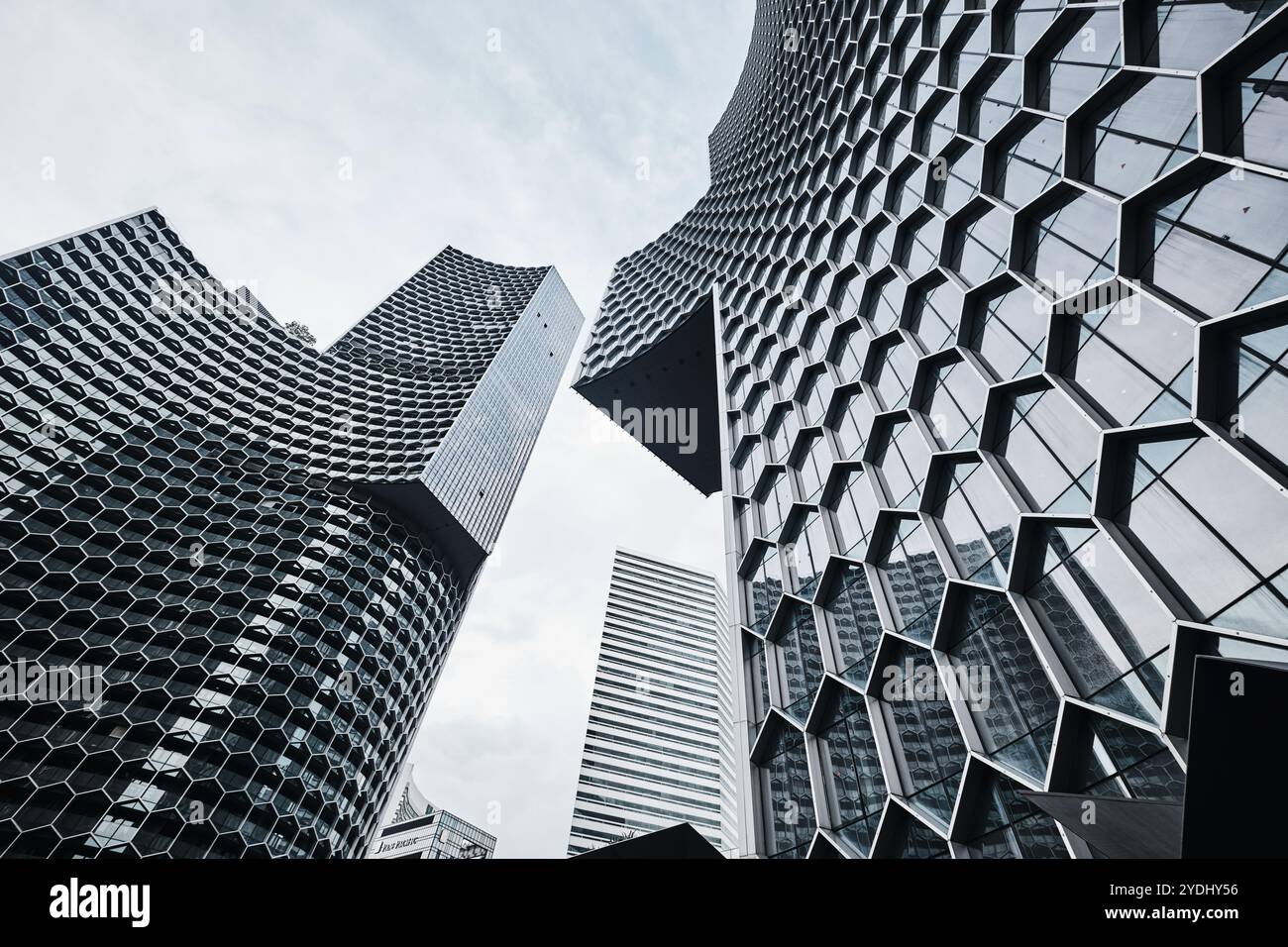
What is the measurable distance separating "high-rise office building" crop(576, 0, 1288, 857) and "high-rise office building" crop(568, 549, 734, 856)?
61842mm

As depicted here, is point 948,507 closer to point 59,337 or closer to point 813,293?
point 813,293

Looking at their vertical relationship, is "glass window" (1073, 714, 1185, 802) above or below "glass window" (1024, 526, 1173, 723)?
below

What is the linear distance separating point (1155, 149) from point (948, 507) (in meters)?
7.81

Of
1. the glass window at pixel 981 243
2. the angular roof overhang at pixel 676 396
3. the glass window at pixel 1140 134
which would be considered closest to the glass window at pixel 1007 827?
the glass window at pixel 1140 134

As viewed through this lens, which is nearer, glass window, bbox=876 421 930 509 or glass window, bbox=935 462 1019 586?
glass window, bbox=935 462 1019 586

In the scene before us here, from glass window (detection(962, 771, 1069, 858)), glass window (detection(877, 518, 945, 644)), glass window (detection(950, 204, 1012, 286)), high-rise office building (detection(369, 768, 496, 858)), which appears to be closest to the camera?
glass window (detection(962, 771, 1069, 858))

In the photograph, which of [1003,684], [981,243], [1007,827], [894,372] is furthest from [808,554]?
[1007,827]

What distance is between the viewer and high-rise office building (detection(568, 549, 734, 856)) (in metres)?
77.3

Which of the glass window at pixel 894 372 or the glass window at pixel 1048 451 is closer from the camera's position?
the glass window at pixel 1048 451

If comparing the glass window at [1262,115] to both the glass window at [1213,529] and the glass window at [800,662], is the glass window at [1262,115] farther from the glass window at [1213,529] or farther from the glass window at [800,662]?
the glass window at [800,662]

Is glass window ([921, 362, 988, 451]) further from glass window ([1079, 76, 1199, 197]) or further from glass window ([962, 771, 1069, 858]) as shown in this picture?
glass window ([962, 771, 1069, 858])

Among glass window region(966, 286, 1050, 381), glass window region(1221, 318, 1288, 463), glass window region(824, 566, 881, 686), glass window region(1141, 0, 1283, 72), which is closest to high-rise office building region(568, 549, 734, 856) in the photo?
glass window region(824, 566, 881, 686)

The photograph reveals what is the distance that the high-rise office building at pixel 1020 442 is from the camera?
8.82 meters

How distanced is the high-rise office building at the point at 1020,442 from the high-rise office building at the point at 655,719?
61842 millimetres
